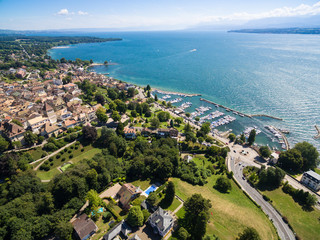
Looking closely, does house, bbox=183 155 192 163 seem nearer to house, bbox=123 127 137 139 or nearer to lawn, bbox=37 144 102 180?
house, bbox=123 127 137 139

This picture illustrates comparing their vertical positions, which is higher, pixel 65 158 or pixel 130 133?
pixel 130 133

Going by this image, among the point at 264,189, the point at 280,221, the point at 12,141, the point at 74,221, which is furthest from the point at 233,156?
the point at 12,141

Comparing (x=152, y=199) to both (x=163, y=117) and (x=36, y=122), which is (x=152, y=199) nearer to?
(x=163, y=117)

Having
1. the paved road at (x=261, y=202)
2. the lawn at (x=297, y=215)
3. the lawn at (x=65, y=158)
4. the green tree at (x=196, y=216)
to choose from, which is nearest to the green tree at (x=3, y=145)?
the lawn at (x=65, y=158)

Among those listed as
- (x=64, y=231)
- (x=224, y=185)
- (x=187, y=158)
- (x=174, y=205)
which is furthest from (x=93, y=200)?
(x=224, y=185)

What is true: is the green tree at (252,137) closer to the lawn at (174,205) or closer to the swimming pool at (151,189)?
the lawn at (174,205)

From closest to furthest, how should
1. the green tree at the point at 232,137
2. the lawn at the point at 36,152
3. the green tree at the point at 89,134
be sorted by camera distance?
the lawn at the point at 36,152, the green tree at the point at 89,134, the green tree at the point at 232,137
